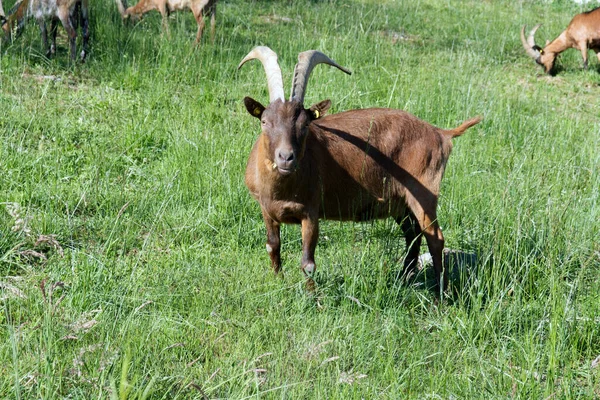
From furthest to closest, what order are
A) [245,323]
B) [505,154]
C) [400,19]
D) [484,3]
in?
[484,3] < [400,19] < [505,154] < [245,323]

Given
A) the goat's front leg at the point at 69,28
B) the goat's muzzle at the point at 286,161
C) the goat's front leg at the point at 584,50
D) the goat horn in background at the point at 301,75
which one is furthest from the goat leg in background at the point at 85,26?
the goat's front leg at the point at 584,50

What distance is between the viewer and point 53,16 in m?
10.5

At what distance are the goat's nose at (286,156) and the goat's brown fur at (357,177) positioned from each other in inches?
14.1

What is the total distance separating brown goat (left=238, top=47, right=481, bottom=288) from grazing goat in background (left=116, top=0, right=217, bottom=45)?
5523 mm

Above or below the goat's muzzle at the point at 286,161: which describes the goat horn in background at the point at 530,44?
above

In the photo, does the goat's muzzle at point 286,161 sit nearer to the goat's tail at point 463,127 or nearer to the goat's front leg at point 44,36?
the goat's tail at point 463,127

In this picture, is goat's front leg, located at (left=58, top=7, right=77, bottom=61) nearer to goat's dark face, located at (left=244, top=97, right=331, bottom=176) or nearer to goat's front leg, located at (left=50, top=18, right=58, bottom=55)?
goat's front leg, located at (left=50, top=18, right=58, bottom=55)

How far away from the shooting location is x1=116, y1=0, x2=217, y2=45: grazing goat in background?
11.5 meters

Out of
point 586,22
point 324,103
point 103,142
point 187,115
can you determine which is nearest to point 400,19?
point 586,22

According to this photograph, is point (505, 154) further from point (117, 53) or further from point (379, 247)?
point (117, 53)

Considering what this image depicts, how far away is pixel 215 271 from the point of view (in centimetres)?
520

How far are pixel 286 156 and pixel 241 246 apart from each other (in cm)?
140

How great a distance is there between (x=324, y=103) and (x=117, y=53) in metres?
5.01

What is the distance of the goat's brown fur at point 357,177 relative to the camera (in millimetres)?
5332
